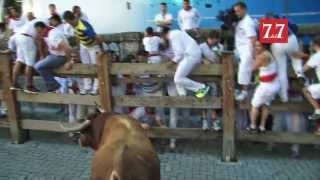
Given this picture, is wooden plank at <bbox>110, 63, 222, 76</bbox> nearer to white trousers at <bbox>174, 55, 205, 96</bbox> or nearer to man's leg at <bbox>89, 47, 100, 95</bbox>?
white trousers at <bbox>174, 55, 205, 96</bbox>

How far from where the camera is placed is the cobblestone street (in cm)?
765

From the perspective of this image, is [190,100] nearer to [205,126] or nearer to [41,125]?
[205,126]

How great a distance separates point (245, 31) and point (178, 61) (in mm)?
1206

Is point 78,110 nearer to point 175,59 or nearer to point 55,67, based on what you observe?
point 55,67

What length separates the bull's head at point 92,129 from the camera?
5.57 m

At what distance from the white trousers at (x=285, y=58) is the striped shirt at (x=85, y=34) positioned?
10.1 feet

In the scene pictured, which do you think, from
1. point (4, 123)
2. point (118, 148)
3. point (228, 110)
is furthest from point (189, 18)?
point (118, 148)

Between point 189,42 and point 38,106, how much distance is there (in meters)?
4.63

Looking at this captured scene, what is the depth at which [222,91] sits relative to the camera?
8148 mm

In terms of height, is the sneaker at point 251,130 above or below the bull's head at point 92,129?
below

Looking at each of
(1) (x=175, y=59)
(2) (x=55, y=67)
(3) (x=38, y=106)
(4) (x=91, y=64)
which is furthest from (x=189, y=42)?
(3) (x=38, y=106)

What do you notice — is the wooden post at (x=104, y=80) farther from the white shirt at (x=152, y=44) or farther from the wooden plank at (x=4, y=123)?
the wooden plank at (x=4, y=123)

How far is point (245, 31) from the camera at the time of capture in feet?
27.8

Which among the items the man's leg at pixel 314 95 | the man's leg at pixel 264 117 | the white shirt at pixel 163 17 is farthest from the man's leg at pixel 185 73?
the white shirt at pixel 163 17
